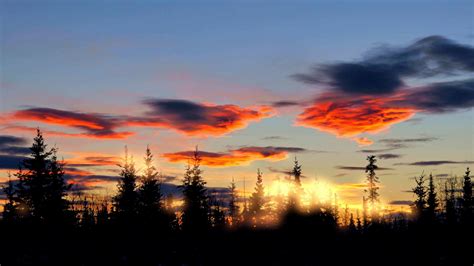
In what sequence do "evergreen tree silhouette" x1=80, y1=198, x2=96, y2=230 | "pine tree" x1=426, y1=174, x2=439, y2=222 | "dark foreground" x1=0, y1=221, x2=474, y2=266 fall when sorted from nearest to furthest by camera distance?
"dark foreground" x1=0, y1=221, x2=474, y2=266, "evergreen tree silhouette" x1=80, y1=198, x2=96, y2=230, "pine tree" x1=426, y1=174, x2=439, y2=222

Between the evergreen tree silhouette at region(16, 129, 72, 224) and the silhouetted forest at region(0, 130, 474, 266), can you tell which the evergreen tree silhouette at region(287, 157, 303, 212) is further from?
the evergreen tree silhouette at region(16, 129, 72, 224)

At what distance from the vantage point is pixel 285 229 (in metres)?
62.0

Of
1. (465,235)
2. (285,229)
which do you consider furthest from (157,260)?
(465,235)

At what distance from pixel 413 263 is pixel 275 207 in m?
33.3

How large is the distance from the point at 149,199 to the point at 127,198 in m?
2.55

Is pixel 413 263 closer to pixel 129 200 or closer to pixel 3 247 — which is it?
pixel 129 200

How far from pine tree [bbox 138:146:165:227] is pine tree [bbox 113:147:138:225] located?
0.80 metres

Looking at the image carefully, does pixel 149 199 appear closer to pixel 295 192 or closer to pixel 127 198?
pixel 127 198

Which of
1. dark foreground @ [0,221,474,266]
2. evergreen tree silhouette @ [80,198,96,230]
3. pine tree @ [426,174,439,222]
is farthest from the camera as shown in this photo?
pine tree @ [426,174,439,222]

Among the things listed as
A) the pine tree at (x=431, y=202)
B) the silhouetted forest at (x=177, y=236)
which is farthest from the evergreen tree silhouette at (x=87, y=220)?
the pine tree at (x=431, y=202)

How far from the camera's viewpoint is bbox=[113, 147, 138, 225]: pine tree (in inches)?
2324

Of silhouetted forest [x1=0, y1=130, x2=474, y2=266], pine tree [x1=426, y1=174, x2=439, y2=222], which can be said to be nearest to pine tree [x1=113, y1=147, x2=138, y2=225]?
silhouetted forest [x1=0, y1=130, x2=474, y2=266]

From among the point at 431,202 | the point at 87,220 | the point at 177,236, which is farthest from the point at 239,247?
the point at 431,202

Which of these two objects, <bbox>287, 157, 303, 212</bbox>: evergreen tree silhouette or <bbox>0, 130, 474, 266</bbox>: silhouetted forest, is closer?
<bbox>0, 130, 474, 266</bbox>: silhouetted forest
